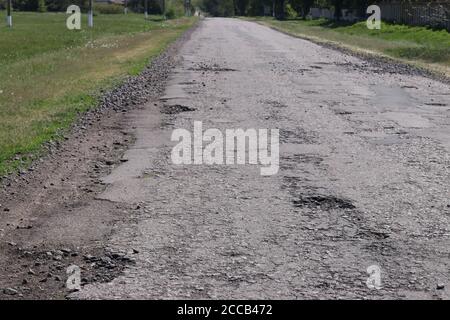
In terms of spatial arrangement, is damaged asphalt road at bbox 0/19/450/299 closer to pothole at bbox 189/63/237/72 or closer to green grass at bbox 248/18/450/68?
pothole at bbox 189/63/237/72

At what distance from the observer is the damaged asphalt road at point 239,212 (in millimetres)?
4957

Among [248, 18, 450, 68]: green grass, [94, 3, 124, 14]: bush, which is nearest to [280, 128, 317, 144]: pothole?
[248, 18, 450, 68]: green grass

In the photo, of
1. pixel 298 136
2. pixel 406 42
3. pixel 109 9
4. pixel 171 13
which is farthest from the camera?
pixel 109 9

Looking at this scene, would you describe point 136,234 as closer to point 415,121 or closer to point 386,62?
point 415,121

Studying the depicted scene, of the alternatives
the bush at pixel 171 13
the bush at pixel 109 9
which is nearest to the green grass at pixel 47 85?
the bush at pixel 171 13

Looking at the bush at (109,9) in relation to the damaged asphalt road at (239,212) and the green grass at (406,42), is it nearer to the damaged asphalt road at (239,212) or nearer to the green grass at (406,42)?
the green grass at (406,42)

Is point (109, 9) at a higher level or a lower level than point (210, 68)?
higher

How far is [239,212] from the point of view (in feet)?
21.4

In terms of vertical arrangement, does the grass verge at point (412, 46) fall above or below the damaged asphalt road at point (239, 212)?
above

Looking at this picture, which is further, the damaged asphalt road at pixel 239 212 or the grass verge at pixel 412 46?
the grass verge at pixel 412 46

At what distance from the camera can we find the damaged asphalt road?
496 cm

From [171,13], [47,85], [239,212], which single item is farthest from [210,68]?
[171,13]

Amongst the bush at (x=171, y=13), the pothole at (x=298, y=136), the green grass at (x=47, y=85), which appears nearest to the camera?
the pothole at (x=298, y=136)

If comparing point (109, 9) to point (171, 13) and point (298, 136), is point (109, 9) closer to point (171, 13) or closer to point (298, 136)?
point (171, 13)
